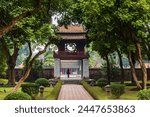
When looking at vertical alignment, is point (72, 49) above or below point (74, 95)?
above

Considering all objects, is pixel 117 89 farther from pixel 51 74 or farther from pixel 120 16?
pixel 51 74

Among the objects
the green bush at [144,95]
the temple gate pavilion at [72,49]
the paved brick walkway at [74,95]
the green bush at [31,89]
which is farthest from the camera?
the temple gate pavilion at [72,49]

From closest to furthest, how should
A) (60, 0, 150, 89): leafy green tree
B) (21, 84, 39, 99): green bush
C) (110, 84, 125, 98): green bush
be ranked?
(60, 0, 150, 89): leafy green tree, (110, 84, 125, 98): green bush, (21, 84, 39, 99): green bush

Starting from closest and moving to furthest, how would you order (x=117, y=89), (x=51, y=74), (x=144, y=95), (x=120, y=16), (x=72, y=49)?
(x=144, y=95)
(x=120, y=16)
(x=117, y=89)
(x=51, y=74)
(x=72, y=49)

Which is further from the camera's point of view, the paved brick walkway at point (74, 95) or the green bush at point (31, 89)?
the paved brick walkway at point (74, 95)

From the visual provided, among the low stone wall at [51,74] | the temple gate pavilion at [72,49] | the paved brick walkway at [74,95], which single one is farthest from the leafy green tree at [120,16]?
the low stone wall at [51,74]

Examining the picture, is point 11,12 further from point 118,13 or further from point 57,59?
point 57,59

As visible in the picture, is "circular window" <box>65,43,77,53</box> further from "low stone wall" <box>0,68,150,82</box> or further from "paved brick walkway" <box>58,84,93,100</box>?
"paved brick walkway" <box>58,84,93,100</box>

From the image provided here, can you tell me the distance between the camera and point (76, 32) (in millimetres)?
55469

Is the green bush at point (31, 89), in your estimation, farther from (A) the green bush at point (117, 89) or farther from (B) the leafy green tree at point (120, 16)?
(B) the leafy green tree at point (120, 16)

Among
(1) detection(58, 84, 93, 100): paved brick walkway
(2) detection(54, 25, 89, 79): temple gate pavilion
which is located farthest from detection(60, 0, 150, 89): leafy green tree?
(2) detection(54, 25, 89, 79): temple gate pavilion

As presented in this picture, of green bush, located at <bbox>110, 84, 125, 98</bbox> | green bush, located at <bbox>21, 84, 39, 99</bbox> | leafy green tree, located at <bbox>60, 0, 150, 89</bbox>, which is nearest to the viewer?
leafy green tree, located at <bbox>60, 0, 150, 89</bbox>

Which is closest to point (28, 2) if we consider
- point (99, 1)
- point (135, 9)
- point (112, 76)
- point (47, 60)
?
point (99, 1)

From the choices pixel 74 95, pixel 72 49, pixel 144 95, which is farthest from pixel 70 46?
pixel 144 95
